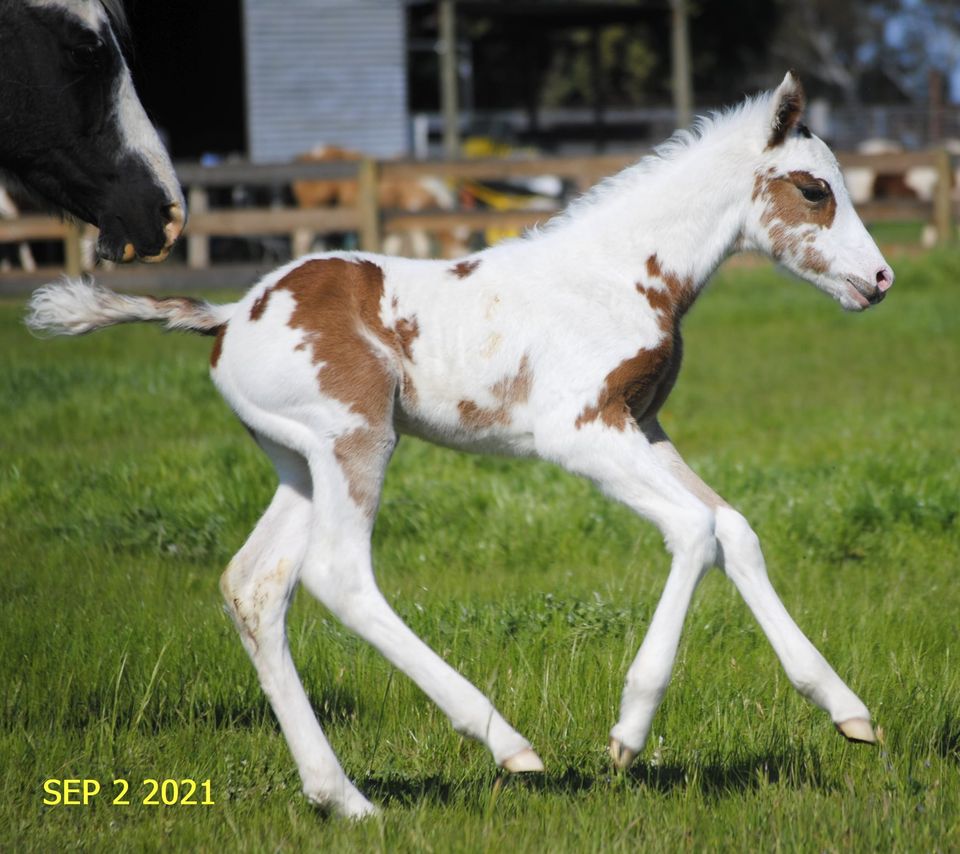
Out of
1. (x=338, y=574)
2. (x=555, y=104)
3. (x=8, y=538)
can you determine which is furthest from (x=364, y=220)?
(x=555, y=104)

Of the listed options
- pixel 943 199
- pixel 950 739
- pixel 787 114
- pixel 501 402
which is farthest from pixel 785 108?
pixel 943 199

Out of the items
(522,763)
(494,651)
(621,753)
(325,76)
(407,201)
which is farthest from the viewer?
(325,76)

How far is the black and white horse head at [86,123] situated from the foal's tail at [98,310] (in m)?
0.14

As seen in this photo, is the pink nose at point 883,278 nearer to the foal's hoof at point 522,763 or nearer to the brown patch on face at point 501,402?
the brown patch on face at point 501,402

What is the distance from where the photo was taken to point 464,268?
12.5 feet

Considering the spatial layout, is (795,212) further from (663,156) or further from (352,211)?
(352,211)

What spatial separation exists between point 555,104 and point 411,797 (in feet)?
173

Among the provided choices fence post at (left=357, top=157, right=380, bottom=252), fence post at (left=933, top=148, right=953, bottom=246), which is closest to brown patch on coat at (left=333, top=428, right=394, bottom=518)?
fence post at (left=357, top=157, right=380, bottom=252)

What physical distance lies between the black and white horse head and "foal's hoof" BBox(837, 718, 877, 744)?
2153mm

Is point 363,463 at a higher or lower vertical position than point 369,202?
higher

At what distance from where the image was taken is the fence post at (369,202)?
16.2 m

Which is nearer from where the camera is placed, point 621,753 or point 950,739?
point 621,753

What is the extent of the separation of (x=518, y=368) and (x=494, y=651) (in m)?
1.15

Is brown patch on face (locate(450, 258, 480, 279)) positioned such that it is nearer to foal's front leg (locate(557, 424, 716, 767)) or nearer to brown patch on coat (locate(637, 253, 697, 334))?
brown patch on coat (locate(637, 253, 697, 334))
